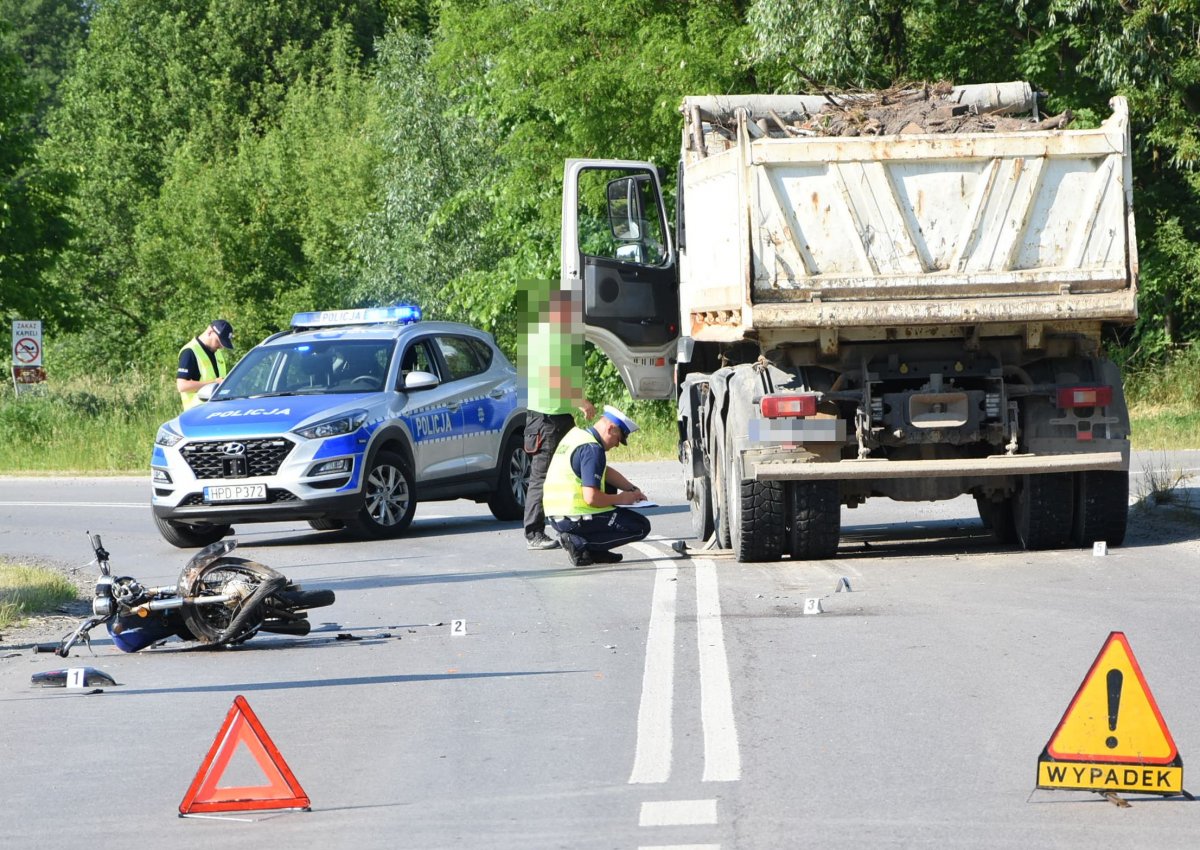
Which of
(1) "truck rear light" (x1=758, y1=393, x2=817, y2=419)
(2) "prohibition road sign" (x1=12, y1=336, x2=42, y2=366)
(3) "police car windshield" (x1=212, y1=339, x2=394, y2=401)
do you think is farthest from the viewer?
(2) "prohibition road sign" (x1=12, y1=336, x2=42, y2=366)

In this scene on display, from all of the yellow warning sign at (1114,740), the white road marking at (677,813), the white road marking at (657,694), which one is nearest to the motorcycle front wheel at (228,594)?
the white road marking at (657,694)

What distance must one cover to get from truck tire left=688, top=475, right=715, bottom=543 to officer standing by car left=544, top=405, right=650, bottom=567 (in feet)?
3.81

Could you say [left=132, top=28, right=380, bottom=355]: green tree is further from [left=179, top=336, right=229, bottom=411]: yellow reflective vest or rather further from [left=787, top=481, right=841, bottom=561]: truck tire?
[left=787, top=481, right=841, bottom=561]: truck tire

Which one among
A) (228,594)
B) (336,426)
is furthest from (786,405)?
(336,426)

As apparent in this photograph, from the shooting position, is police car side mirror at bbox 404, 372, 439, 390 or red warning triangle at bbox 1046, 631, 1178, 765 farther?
police car side mirror at bbox 404, 372, 439, 390

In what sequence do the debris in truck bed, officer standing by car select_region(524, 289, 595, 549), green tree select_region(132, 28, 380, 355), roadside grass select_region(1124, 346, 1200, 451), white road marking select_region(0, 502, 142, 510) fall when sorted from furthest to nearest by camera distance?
green tree select_region(132, 28, 380, 355) < roadside grass select_region(1124, 346, 1200, 451) < white road marking select_region(0, 502, 142, 510) < officer standing by car select_region(524, 289, 595, 549) < the debris in truck bed

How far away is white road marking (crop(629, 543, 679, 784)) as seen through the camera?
6.34m

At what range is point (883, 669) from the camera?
806 centimetres

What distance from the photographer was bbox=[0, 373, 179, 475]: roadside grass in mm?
27250

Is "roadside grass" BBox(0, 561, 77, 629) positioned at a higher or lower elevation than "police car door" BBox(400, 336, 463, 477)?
lower

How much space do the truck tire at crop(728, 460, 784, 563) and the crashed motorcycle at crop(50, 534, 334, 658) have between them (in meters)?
3.42

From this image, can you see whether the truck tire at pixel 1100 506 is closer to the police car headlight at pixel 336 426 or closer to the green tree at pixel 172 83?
the police car headlight at pixel 336 426

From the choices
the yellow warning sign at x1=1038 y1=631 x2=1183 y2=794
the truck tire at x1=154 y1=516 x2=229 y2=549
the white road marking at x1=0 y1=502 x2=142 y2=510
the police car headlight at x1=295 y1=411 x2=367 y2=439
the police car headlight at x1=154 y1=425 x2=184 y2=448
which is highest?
the police car headlight at x1=295 y1=411 x2=367 y2=439

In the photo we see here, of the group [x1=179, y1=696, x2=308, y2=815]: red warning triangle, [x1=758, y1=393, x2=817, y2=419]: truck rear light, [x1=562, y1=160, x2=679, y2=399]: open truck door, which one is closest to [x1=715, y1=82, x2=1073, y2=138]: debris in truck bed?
[x1=562, y1=160, x2=679, y2=399]: open truck door
